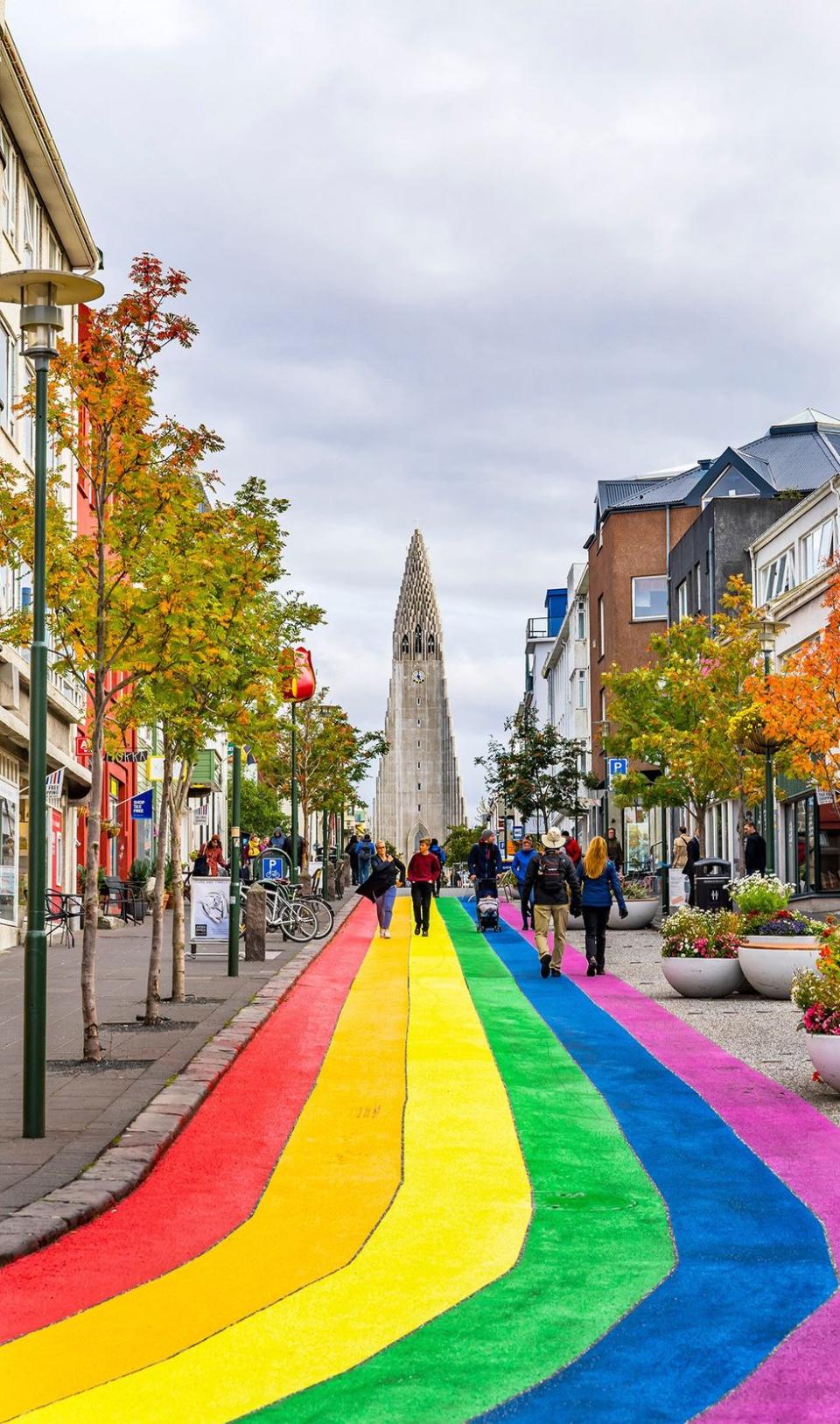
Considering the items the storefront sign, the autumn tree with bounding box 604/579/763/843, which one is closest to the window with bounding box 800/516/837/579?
the autumn tree with bounding box 604/579/763/843

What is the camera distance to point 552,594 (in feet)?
371

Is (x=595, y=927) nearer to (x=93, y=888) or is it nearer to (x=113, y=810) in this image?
(x=93, y=888)

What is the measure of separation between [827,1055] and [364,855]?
121 feet

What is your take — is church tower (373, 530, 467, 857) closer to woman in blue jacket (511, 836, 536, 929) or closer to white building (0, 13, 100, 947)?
woman in blue jacket (511, 836, 536, 929)

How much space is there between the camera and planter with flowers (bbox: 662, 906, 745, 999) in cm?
1780

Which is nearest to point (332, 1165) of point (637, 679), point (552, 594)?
point (637, 679)

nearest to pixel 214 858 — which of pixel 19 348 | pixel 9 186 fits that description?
pixel 19 348

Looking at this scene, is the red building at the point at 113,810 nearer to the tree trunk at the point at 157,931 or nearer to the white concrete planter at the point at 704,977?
the tree trunk at the point at 157,931

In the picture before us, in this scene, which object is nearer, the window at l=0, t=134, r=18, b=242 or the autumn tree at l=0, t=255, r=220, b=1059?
the autumn tree at l=0, t=255, r=220, b=1059

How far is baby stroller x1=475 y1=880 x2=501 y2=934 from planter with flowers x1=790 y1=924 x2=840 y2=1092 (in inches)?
721

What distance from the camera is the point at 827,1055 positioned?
11070 millimetres

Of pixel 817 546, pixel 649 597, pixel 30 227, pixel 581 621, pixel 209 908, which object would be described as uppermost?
pixel 30 227

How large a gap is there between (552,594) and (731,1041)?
99.4 m

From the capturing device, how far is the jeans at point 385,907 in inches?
1115
